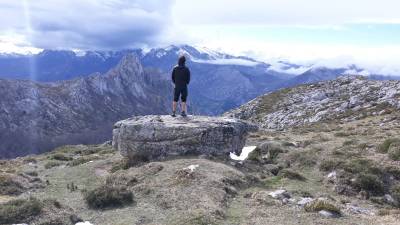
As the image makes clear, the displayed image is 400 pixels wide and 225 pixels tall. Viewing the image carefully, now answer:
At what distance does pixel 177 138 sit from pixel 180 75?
5.01 m

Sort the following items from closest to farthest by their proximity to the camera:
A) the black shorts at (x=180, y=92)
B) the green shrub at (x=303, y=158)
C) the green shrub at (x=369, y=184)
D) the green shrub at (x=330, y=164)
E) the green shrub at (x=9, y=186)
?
1. the green shrub at (x=369, y=184)
2. the green shrub at (x=9, y=186)
3. the green shrub at (x=330, y=164)
4. the green shrub at (x=303, y=158)
5. the black shorts at (x=180, y=92)

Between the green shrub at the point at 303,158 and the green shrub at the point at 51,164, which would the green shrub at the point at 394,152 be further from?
the green shrub at the point at 51,164

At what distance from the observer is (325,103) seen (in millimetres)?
100562

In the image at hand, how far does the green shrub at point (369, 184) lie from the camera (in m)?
29.1

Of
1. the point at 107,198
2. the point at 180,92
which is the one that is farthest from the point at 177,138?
the point at 107,198

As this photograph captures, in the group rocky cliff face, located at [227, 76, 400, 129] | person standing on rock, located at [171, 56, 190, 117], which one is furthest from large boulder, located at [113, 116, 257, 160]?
rocky cliff face, located at [227, 76, 400, 129]

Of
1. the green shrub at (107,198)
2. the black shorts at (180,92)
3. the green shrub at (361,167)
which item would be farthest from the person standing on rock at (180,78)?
the green shrub at (107,198)

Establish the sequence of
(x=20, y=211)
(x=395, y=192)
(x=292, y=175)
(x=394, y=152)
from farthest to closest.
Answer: (x=394, y=152) < (x=292, y=175) < (x=395, y=192) < (x=20, y=211)

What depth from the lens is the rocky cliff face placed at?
280 feet

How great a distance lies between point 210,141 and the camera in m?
36.8

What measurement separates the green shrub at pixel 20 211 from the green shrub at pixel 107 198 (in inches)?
133

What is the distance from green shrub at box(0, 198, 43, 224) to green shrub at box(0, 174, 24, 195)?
743 centimetres

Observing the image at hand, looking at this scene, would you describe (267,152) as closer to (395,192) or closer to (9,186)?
(395,192)

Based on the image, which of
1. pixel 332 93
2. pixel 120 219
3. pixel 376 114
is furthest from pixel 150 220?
pixel 332 93
